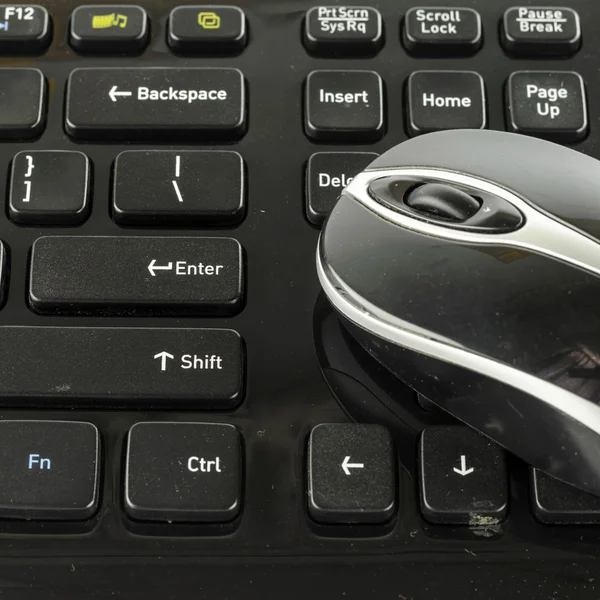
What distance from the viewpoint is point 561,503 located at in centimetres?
30

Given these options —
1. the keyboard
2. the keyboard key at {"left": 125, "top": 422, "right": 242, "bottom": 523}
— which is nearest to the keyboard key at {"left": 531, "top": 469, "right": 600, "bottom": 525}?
the keyboard

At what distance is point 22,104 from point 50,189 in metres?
0.05

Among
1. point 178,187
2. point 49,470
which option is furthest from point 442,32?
point 49,470

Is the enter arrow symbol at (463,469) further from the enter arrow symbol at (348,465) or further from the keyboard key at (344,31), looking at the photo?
the keyboard key at (344,31)

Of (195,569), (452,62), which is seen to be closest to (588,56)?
(452,62)

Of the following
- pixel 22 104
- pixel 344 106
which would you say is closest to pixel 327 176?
pixel 344 106

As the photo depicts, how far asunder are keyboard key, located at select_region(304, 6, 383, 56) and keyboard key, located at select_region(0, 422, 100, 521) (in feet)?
0.64

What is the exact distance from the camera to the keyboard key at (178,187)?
0.34 meters

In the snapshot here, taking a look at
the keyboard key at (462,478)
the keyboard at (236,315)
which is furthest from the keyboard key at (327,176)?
the keyboard key at (462,478)

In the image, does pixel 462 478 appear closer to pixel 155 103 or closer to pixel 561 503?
pixel 561 503

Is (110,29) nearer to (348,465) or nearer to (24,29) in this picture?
(24,29)

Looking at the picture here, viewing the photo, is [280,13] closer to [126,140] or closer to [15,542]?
[126,140]

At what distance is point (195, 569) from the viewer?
30 centimetres

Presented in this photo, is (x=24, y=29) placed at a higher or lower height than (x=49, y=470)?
higher
